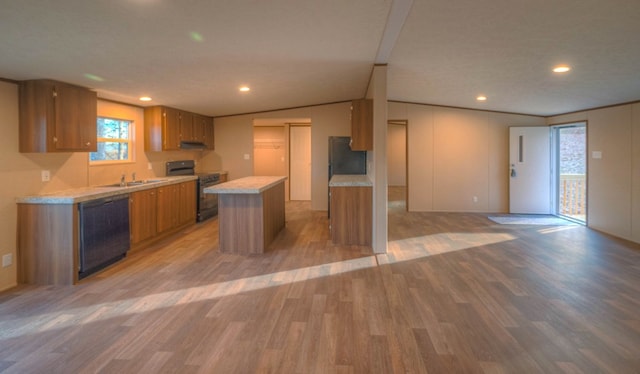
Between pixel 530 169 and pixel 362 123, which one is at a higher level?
pixel 362 123

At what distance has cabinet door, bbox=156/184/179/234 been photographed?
548cm

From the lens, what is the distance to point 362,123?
5262 mm

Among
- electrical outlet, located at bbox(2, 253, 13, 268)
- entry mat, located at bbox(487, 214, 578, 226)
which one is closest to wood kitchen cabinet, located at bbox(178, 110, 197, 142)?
electrical outlet, located at bbox(2, 253, 13, 268)

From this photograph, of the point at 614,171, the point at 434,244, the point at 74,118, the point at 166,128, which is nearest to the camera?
Answer: the point at 74,118

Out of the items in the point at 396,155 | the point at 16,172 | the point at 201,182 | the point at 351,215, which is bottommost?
the point at 351,215

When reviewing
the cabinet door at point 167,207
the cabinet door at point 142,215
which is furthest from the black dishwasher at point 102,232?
the cabinet door at point 167,207

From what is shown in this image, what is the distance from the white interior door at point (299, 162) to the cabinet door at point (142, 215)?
198 inches

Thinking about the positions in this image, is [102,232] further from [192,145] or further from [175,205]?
[192,145]

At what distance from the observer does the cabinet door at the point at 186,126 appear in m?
6.88

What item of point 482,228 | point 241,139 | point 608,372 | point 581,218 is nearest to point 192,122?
point 241,139

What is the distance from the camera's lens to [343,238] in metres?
5.29

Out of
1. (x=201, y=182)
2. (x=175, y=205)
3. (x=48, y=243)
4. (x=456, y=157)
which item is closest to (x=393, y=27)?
(x=48, y=243)

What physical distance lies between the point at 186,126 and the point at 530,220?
6818 mm

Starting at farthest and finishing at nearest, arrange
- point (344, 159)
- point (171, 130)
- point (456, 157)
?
point (456, 157) < point (344, 159) < point (171, 130)
